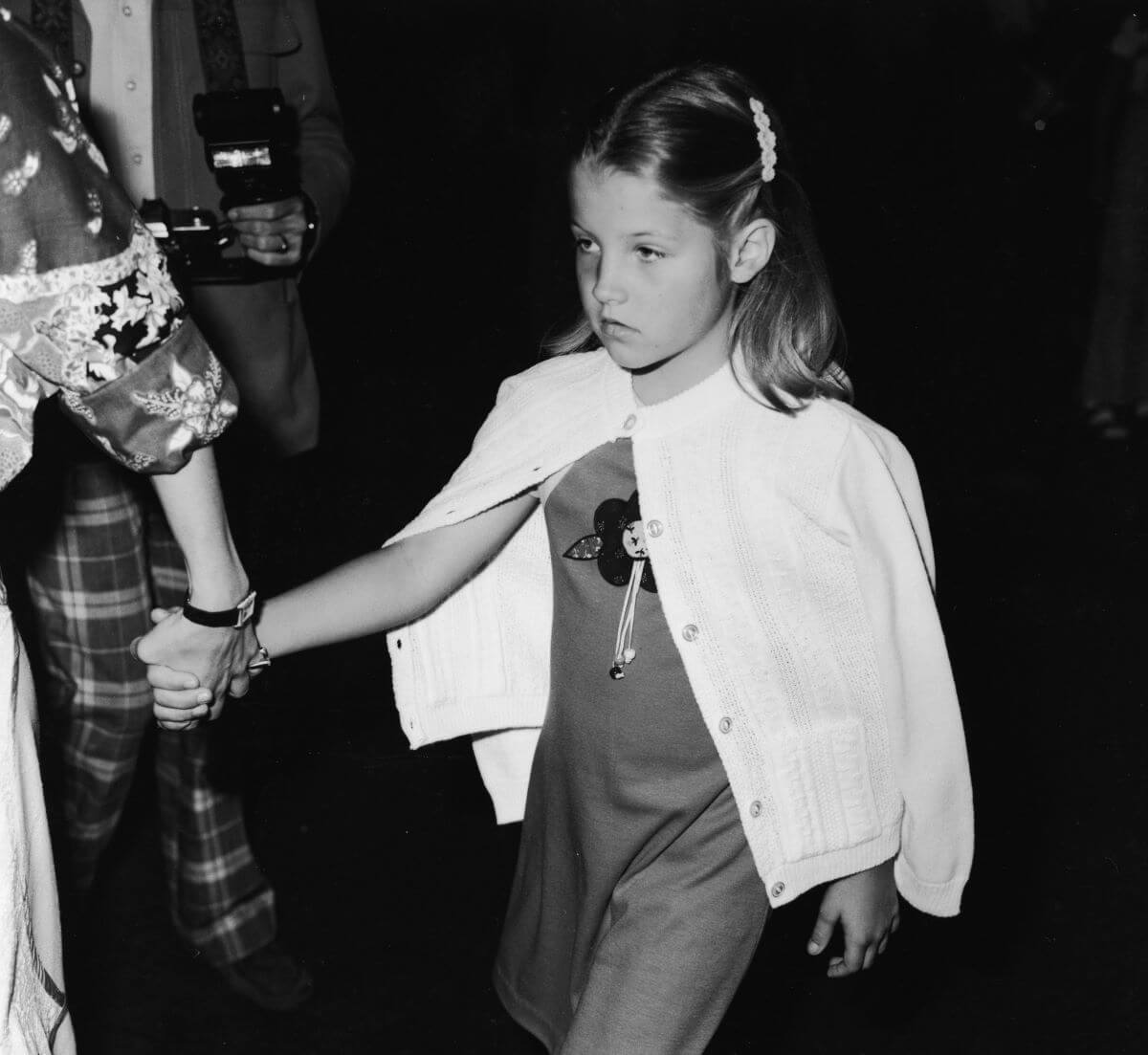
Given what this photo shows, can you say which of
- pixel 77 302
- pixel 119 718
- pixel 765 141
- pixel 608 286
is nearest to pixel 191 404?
pixel 77 302

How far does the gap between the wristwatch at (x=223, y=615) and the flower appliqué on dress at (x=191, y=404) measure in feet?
0.94

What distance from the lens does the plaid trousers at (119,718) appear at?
190 cm

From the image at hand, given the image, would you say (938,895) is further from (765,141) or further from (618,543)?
(765,141)

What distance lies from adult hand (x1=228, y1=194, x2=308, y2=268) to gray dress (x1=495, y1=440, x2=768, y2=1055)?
0.73 meters

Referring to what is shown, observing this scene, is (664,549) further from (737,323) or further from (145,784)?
(145,784)

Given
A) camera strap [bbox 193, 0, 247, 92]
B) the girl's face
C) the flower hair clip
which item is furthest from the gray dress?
camera strap [bbox 193, 0, 247, 92]

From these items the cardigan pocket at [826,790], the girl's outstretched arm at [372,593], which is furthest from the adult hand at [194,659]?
the cardigan pocket at [826,790]

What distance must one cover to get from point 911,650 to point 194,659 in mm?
757

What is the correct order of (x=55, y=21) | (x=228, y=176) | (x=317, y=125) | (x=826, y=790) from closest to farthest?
(x=826, y=790) < (x=55, y=21) < (x=228, y=176) < (x=317, y=125)

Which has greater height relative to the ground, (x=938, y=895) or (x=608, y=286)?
(x=608, y=286)

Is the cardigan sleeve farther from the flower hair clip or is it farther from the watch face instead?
the watch face

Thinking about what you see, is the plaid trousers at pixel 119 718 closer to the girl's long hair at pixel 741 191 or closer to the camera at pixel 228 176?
the camera at pixel 228 176

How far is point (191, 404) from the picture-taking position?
1127 mm

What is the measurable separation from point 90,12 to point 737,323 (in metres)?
1.04
